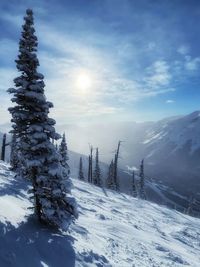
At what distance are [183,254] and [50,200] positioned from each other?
12045 mm

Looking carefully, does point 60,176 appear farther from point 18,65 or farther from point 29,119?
point 18,65

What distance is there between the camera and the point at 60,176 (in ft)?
58.4

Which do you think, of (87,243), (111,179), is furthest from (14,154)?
(111,179)

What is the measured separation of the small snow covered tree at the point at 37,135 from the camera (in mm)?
17609

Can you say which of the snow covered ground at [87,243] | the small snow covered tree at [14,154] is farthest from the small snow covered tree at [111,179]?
the snow covered ground at [87,243]

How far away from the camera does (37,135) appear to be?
57.4ft

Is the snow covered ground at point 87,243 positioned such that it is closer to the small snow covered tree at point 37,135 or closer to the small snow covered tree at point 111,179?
the small snow covered tree at point 37,135

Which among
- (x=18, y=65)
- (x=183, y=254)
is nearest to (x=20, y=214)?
Result: (x=18, y=65)

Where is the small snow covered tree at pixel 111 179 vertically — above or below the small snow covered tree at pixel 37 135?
below

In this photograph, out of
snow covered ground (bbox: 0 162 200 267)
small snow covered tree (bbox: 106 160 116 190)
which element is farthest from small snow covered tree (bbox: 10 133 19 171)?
small snow covered tree (bbox: 106 160 116 190)

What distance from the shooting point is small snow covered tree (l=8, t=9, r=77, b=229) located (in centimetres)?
1761

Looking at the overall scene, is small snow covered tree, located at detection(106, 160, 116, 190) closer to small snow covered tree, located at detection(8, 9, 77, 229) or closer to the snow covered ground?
the snow covered ground

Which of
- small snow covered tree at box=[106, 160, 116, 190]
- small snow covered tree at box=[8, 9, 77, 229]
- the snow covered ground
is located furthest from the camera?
small snow covered tree at box=[106, 160, 116, 190]

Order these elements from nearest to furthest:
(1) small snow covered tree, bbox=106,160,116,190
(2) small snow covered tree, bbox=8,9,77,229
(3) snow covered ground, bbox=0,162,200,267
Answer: (3) snow covered ground, bbox=0,162,200,267 < (2) small snow covered tree, bbox=8,9,77,229 < (1) small snow covered tree, bbox=106,160,116,190
